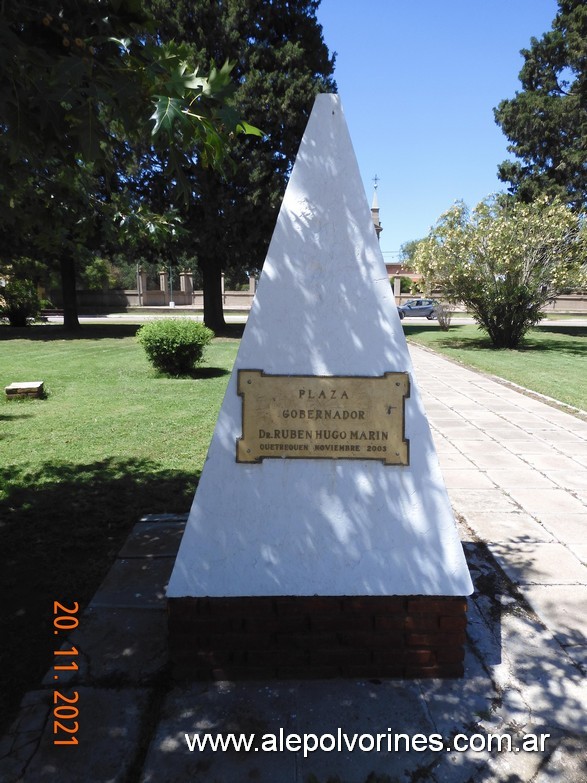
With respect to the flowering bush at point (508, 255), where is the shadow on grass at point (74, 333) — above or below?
below

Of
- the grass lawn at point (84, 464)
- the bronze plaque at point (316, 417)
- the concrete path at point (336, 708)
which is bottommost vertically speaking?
the grass lawn at point (84, 464)

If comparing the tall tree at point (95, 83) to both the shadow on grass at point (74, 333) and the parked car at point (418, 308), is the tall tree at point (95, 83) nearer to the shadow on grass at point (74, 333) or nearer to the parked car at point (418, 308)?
the shadow on grass at point (74, 333)

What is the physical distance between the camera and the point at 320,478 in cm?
286

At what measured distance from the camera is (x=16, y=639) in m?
3.25

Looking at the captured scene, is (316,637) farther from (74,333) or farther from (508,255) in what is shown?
(74,333)

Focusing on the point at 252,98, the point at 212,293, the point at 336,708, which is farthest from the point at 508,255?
the point at 336,708

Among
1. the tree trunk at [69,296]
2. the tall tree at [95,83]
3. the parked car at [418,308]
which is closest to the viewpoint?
the tall tree at [95,83]

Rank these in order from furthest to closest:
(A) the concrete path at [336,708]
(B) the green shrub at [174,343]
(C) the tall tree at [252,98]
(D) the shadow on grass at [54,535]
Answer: (C) the tall tree at [252,98] → (B) the green shrub at [174,343] → (D) the shadow on grass at [54,535] → (A) the concrete path at [336,708]

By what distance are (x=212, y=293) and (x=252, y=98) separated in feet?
25.3

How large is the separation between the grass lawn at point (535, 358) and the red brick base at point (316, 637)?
26.4 ft

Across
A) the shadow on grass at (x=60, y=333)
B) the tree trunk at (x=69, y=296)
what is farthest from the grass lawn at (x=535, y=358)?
the tree trunk at (x=69, y=296)

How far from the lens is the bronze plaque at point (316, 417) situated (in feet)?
9.32

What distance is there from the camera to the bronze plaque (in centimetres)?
284

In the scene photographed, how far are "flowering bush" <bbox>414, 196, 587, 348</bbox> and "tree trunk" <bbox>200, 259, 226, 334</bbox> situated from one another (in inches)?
339
